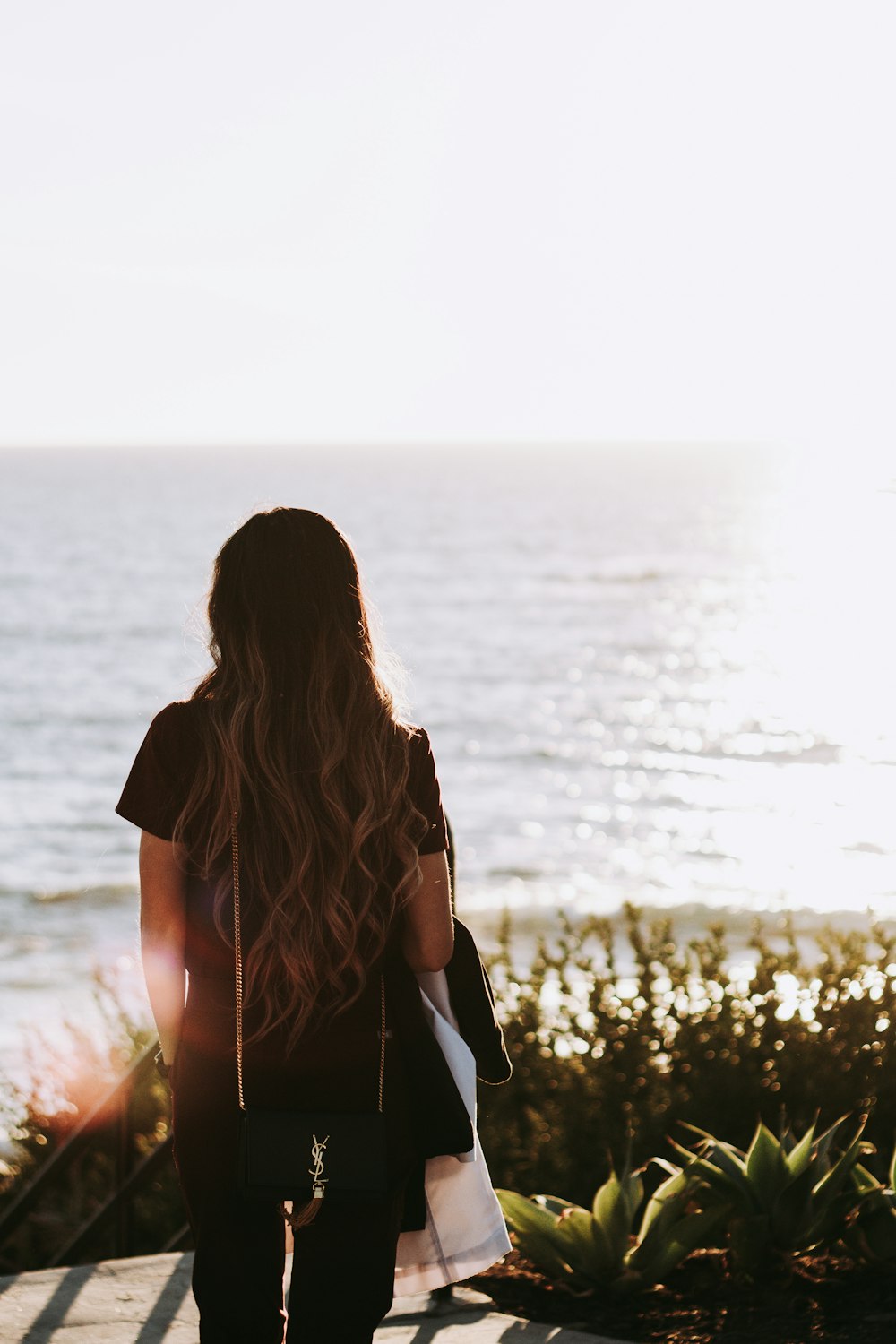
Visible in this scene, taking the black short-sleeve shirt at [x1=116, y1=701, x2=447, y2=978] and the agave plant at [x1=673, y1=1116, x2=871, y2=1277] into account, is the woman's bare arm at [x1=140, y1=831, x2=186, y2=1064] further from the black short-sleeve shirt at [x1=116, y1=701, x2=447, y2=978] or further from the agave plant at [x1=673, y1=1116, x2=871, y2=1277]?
the agave plant at [x1=673, y1=1116, x2=871, y2=1277]

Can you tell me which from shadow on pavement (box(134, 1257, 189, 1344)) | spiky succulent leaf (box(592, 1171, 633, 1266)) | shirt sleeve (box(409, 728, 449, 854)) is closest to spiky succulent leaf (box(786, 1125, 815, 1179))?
spiky succulent leaf (box(592, 1171, 633, 1266))

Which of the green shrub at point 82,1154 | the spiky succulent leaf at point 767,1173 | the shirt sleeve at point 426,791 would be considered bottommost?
the green shrub at point 82,1154

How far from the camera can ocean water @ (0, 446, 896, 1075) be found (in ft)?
68.2

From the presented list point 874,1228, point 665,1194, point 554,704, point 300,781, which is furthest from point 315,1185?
point 554,704

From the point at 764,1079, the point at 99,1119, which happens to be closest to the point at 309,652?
the point at 99,1119

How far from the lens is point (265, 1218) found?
2469mm

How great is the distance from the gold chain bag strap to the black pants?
0.03 m

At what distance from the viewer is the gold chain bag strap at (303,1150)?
238 cm

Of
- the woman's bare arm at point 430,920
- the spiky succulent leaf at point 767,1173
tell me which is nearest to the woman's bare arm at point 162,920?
the woman's bare arm at point 430,920

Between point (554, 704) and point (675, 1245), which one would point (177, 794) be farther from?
point (554, 704)

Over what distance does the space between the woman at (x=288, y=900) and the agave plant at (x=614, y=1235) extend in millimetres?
1324

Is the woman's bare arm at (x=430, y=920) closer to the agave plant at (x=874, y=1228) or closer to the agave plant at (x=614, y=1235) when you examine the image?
the agave plant at (x=614, y=1235)

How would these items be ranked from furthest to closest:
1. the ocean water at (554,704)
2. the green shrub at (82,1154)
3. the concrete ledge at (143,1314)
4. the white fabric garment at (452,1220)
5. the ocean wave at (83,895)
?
1. the ocean wave at (83,895)
2. the ocean water at (554,704)
3. the green shrub at (82,1154)
4. the concrete ledge at (143,1314)
5. the white fabric garment at (452,1220)

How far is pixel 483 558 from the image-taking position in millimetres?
82312
